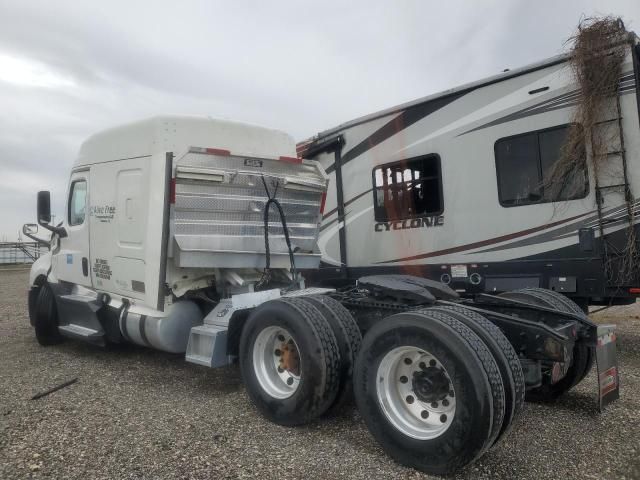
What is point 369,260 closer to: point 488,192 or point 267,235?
point 488,192

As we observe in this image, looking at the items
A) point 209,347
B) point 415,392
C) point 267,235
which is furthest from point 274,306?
point 267,235

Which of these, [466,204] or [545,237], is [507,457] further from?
[466,204]

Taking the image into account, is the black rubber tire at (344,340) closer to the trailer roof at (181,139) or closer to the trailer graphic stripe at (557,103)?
the trailer roof at (181,139)

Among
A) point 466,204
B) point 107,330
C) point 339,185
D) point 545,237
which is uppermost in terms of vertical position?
point 339,185

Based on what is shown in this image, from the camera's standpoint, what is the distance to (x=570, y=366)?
4.04m

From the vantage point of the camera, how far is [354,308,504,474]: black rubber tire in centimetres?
290

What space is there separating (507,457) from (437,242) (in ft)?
12.6

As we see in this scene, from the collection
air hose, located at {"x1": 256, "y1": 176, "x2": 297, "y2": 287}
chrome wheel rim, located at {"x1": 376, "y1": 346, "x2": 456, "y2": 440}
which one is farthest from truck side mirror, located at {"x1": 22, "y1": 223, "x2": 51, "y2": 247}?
chrome wheel rim, located at {"x1": 376, "y1": 346, "x2": 456, "y2": 440}

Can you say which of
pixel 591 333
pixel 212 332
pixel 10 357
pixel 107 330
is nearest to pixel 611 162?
pixel 591 333

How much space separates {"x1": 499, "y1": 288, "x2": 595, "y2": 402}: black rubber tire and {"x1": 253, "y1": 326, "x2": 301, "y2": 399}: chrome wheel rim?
1.95m

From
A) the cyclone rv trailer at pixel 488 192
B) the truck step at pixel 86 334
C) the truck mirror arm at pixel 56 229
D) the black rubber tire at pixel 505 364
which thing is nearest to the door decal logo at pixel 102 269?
the truck step at pixel 86 334

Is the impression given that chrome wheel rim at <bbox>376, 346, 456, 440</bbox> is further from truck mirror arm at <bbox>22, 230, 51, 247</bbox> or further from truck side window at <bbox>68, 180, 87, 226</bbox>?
truck mirror arm at <bbox>22, 230, 51, 247</bbox>

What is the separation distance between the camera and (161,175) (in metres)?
5.12

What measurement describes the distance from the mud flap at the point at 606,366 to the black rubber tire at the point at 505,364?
0.74m
